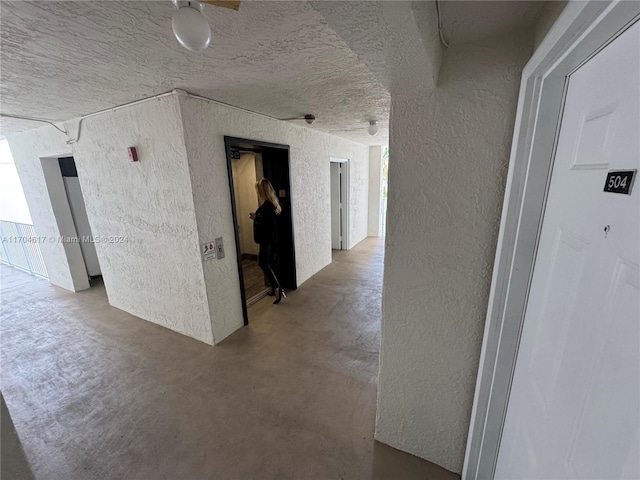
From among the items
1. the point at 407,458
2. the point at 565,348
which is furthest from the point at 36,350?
the point at 565,348

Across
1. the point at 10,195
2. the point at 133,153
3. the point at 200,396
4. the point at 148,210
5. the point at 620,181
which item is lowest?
the point at 200,396

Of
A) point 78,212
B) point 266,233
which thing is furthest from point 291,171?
point 78,212

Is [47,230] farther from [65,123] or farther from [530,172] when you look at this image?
[530,172]

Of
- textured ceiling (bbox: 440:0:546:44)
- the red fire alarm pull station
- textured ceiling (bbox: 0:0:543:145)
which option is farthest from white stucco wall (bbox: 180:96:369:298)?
textured ceiling (bbox: 440:0:546:44)

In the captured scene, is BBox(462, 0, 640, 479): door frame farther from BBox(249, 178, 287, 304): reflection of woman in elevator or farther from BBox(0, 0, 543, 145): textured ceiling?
BBox(249, 178, 287, 304): reflection of woman in elevator

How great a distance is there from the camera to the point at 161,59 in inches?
55.1

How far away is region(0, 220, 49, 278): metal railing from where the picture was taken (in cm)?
429

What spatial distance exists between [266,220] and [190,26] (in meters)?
2.26

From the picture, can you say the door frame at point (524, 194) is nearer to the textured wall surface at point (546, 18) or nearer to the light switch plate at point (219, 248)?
the textured wall surface at point (546, 18)

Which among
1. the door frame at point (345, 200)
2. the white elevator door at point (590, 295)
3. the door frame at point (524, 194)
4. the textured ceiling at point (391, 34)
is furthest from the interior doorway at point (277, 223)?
the white elevator door at point (590, 295)

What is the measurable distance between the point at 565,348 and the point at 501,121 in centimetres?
80

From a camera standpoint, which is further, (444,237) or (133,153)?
(133,153)

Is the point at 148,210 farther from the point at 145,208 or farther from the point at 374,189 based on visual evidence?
the point at 374,189

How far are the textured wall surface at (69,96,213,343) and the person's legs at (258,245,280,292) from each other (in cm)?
102
